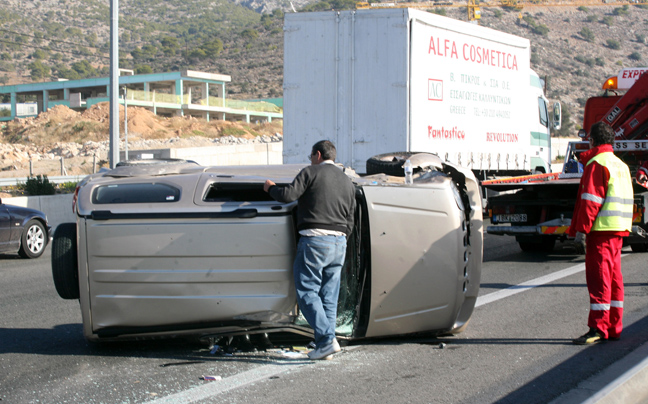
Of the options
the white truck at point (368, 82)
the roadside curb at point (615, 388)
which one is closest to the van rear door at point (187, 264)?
the roadside curb at point (615, 388)

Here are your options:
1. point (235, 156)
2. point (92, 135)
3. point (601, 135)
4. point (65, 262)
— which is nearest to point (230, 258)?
point (65, 262)

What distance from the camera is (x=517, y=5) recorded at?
121125mm

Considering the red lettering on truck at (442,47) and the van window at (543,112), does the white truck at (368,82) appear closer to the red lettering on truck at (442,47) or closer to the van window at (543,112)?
the red lettering on truck at (442,47)

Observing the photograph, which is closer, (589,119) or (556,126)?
(589,119)

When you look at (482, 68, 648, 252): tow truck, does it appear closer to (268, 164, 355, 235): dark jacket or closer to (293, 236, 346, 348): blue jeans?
(268, 164, 355, 235): dark jacket

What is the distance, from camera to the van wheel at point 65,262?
5.34 meters

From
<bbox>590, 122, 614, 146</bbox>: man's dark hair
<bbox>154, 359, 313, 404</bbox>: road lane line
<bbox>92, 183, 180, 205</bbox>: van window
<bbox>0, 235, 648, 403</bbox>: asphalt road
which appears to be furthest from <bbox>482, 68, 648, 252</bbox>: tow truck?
<bbox>92, 183, 180, 205</bbox>: van window

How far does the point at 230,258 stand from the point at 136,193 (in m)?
0.93

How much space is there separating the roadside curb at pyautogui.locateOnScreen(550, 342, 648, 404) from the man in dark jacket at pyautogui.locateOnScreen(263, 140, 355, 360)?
173cm

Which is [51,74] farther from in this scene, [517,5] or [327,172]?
[327,172]

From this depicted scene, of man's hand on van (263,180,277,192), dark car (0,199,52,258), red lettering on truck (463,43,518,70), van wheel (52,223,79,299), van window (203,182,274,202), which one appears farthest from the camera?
red lettering on truck (463,43,518,70)

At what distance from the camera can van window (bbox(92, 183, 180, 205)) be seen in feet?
17.4

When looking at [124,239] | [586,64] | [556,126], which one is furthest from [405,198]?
[586,64]

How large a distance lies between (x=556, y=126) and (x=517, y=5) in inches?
4295
